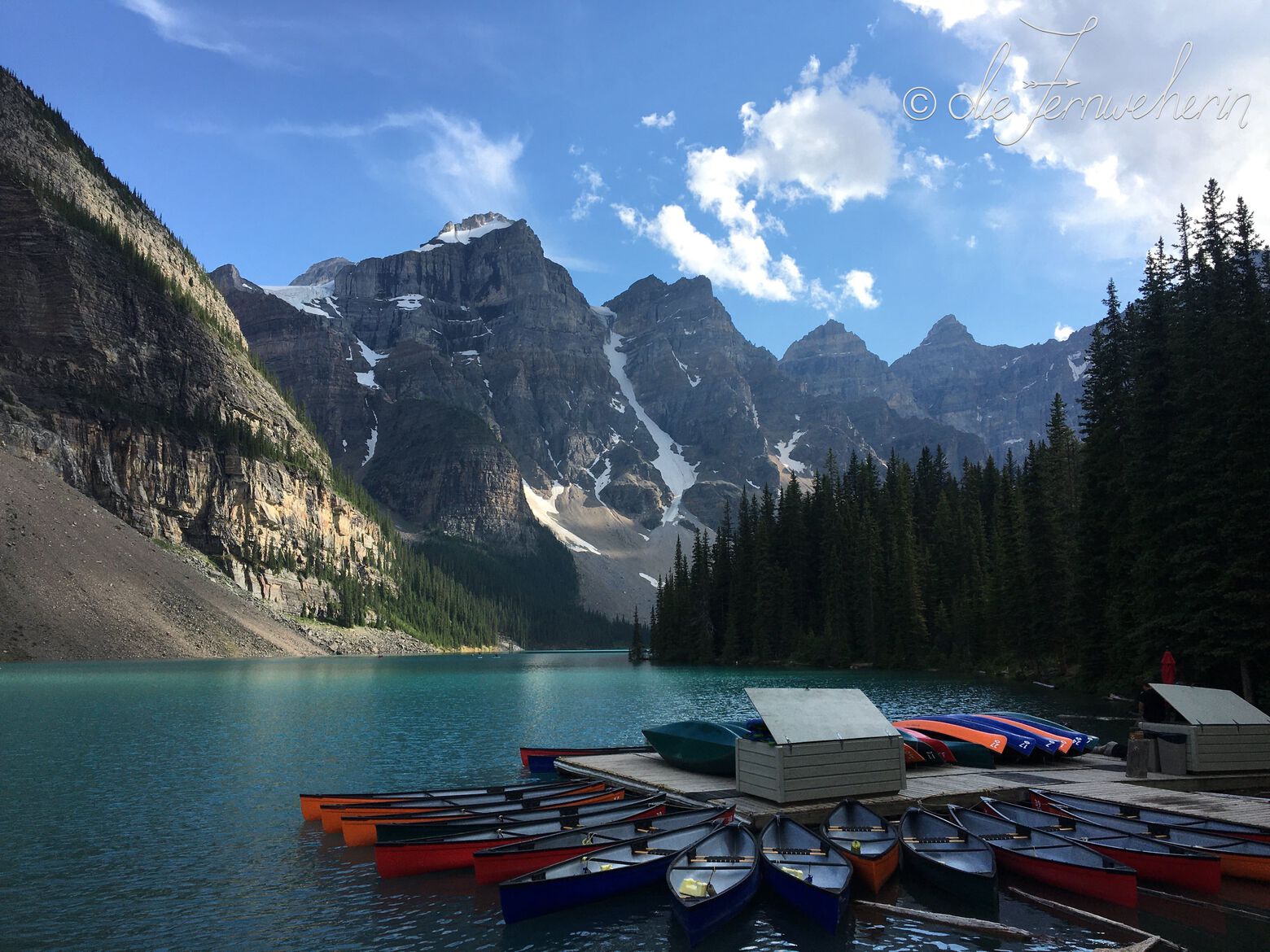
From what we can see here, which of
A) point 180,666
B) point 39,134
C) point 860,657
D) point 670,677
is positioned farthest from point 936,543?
point 39,134

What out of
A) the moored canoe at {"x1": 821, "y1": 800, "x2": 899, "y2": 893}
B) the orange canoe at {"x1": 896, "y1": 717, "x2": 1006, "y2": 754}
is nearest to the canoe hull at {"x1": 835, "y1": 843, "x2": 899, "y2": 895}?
the moored canoe at {"x1": 821, "y1": 800, "x2": 899, "y2": 893}

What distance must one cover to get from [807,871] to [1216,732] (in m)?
15.9

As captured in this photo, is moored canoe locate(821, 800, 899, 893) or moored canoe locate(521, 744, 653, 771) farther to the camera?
moored canoe locate(521, 744, 653, 771)

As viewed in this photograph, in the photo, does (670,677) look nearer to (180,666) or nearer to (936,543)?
(936,543)

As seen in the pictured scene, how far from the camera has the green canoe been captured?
2525 cm

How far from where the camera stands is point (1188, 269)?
150 ft

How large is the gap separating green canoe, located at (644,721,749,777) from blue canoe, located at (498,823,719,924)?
7620 mm

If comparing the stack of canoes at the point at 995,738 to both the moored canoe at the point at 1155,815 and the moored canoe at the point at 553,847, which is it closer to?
the moored canoe at the point at 1155,815

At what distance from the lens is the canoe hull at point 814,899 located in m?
14.3

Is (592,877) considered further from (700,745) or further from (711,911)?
(700,745)

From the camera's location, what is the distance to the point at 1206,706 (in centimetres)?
2419

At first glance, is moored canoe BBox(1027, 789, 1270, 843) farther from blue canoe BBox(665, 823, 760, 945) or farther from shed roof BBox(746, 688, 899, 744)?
blue canoe BBox(665, 823, 760, 945)

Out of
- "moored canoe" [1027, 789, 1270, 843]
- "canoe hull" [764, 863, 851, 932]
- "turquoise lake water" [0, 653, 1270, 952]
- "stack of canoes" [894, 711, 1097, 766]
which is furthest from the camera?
"stack of canoes" [894, 711, 1097, 766]

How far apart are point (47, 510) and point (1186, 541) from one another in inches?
5271
